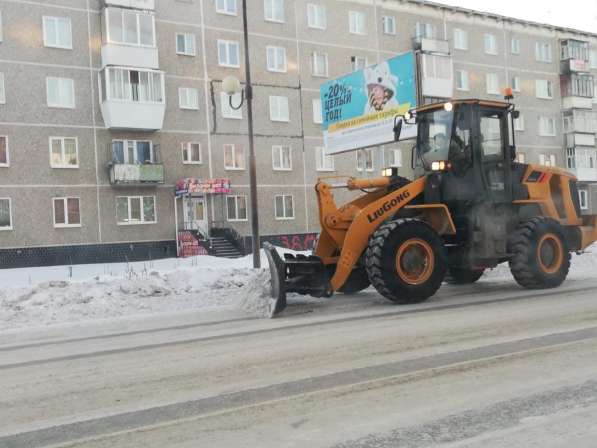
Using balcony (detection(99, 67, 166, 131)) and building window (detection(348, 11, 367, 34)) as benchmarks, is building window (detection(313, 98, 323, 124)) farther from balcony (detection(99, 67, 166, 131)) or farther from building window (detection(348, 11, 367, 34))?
balcony (detection(99, 67, 166, 131))

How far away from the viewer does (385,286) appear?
1003 cm

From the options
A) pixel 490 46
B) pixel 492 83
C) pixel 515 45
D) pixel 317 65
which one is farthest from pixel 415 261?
pixel 515 45

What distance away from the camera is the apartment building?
1214 inches

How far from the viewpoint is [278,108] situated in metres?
Answer: 37.3

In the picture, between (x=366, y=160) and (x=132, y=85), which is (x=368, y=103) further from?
(x=366, y=160)

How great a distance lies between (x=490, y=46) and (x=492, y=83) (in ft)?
8.15

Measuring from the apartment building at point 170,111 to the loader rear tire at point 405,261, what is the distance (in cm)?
1606

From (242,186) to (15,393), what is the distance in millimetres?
30467

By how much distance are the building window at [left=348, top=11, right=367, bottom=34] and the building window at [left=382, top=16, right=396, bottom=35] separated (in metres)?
1.51

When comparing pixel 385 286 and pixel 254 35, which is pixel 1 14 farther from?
pixel 385 286

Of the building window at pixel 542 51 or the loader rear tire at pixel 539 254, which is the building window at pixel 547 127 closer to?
the building window at pixel 542 51

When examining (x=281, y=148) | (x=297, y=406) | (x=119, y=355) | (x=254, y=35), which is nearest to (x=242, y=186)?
(x=281, y=148)

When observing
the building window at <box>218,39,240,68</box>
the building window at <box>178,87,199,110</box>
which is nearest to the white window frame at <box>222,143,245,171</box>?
the building window at <box>178,87,199,110</box>

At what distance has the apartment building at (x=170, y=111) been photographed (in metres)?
30.8
